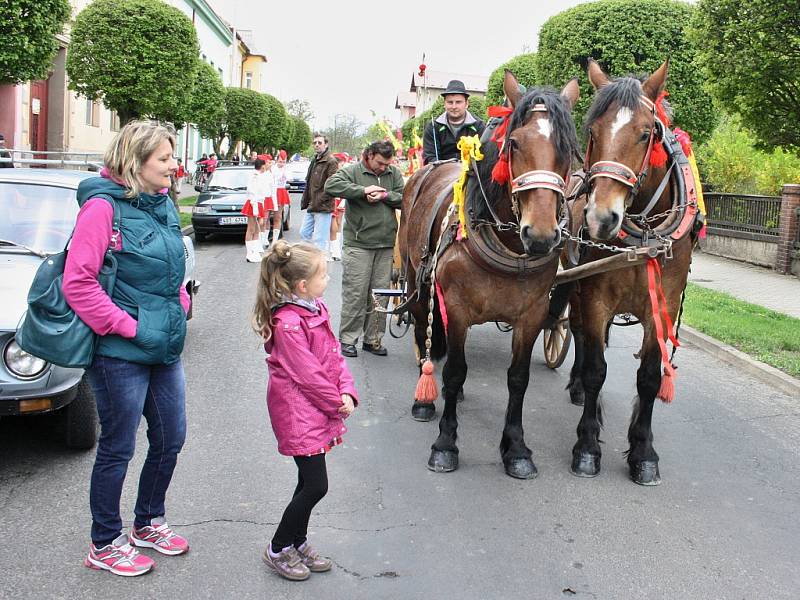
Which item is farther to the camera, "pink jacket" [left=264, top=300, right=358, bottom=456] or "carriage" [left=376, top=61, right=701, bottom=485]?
"carriage" [left=376, top=61, right=701, bottom=485]

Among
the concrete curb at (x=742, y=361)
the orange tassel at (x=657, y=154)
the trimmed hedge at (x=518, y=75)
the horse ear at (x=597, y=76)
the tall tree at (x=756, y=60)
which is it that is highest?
the trimmed hedge at (x=518, y=75)

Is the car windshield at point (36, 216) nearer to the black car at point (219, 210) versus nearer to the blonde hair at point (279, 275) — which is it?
the blonde hair at point (279, 275)

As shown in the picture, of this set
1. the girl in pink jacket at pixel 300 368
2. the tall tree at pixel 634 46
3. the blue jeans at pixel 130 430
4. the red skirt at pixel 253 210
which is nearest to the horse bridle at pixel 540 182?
the girl in pink jacket at pixel 300 368

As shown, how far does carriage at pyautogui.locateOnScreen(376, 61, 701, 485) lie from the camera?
4.36 meters

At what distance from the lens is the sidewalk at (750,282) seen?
12.2m

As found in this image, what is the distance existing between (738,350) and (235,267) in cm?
850

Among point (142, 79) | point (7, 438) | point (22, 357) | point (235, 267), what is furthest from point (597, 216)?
point (142, 79)

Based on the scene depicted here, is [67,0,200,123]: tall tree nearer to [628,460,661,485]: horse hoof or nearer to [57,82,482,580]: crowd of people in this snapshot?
[57,82,482,580]: crowd of people

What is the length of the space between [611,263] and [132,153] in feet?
8.95

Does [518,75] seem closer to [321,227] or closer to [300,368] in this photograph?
Result: [321,227]

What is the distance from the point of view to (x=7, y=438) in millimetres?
5125

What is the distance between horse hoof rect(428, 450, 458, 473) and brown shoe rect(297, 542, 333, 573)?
1.36m

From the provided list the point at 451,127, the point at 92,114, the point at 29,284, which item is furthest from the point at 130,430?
the point at 92,114

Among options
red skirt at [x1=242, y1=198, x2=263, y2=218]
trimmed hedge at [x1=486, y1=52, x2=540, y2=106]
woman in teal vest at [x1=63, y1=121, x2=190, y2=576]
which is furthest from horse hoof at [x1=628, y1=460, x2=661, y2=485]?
trimmed hedge at [x1=486, y1=52, x2=540, y2=106]
